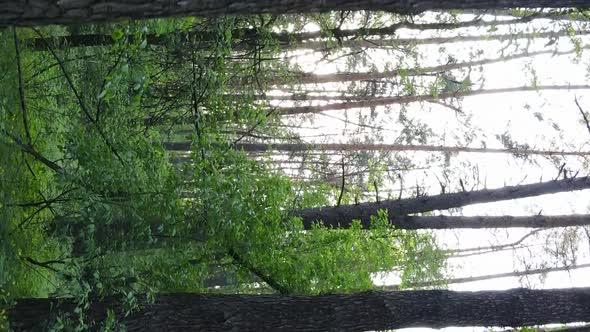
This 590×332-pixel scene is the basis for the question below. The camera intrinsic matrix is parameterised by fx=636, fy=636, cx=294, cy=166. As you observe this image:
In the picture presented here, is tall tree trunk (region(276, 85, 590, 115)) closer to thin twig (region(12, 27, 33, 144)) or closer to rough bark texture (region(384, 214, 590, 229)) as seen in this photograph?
rough bark texture (region(384, 214, 590, 229))

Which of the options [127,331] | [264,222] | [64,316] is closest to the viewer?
[64,316]

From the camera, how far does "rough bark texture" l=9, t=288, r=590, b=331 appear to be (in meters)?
6.54

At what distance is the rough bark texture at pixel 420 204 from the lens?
30.8 ft

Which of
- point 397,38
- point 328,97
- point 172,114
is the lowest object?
point 172,114

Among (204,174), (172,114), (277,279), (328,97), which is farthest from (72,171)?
(328,97)

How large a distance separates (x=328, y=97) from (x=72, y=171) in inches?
475

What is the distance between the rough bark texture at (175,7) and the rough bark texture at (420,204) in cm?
556

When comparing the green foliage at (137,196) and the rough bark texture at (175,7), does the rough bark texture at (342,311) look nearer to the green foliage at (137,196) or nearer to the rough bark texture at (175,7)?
the green foliage at (137,196)

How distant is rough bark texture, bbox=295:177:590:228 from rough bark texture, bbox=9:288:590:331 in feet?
6.74

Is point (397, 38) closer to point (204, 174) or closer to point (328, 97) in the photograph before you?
point (204, 174)

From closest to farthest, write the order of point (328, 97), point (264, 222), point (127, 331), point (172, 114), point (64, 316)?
point (64, 316) → point (127, 331) → point (264, 222) → point (172, 114) → point (328, 97)

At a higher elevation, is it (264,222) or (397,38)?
(397,38)

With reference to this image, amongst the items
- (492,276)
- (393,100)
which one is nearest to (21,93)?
(393,100)

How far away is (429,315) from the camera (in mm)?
7281
